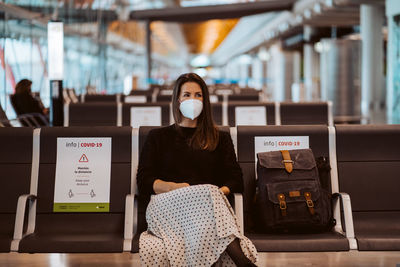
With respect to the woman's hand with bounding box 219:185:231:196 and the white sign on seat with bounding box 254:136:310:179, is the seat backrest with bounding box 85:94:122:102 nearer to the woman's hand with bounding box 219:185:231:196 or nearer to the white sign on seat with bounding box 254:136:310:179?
the white sign on seat with bounding box 254:136:310:179

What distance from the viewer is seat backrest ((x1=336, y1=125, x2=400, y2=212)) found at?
14.0ft

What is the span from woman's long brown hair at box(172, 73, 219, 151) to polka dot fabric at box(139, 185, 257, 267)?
1.66 feet

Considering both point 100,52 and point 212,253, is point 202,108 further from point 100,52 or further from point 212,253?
point 100,52

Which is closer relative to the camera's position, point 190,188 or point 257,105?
point 190,188

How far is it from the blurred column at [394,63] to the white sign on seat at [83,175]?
11847mm

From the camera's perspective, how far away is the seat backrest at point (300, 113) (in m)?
8.52

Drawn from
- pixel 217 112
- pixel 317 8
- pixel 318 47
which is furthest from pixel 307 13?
pixel 217 112

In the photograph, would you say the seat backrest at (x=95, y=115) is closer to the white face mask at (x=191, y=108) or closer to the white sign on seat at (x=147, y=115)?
the white sign on seat at (x=147, y=115)

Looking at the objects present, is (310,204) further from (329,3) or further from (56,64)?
(329,3)

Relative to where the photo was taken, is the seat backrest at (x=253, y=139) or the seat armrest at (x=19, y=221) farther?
the seat backrest at (x=253, y=139)

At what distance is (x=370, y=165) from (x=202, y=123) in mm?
1254

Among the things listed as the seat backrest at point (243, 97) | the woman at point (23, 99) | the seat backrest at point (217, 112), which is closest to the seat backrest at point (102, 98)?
the woman at point (23, 99)

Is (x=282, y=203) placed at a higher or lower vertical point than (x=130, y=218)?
higher

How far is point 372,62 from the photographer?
1900 centimetres
